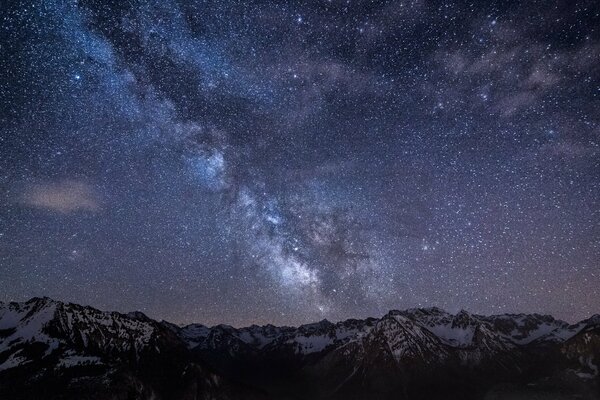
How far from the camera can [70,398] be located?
472ft

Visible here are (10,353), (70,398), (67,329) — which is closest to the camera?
(70,398)

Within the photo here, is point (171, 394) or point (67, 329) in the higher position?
point (67, 329)

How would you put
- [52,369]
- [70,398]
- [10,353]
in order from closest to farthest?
[70,398], [52,369], [10,353]

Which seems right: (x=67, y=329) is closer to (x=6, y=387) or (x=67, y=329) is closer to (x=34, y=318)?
(x=34, y=318)

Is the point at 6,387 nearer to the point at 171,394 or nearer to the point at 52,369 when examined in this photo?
the point at 52,369

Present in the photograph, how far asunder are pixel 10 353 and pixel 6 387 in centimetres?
2905

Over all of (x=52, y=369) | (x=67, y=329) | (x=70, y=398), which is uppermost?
(x=67, y=329)

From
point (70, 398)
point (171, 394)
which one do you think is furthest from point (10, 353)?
point (171, 394)

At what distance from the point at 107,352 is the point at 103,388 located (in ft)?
142

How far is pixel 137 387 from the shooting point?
539 feet

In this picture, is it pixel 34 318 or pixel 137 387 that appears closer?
pixel 137 387

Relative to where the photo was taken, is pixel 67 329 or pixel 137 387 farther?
pixel 67 329

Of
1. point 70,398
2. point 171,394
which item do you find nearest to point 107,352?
point 171,394

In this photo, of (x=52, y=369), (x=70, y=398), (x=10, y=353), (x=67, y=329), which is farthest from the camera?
(x=67, y=329)
